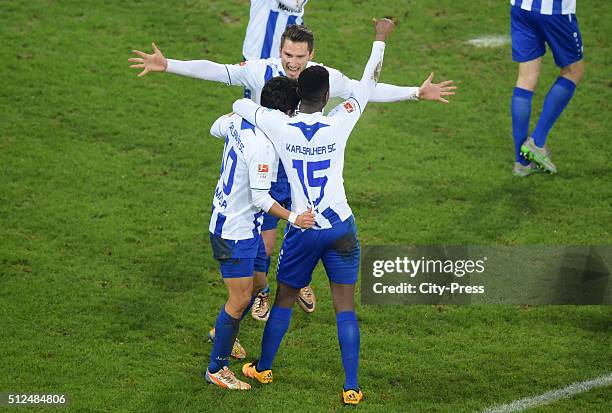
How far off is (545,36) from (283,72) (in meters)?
3.94

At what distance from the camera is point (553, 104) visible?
11.2 metres

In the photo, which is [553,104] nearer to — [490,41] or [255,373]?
[490,41]

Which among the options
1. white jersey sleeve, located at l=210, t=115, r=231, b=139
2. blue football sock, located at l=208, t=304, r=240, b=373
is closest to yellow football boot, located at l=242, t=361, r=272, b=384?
blue football sock, located at l=208, t=304, r=240, b=373

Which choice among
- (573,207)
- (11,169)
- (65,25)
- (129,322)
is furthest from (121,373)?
(65,25)

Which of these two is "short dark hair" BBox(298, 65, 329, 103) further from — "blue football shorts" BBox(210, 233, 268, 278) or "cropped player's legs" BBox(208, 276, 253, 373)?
"cropped player's legs" BBox(208, 276, 253, 373)

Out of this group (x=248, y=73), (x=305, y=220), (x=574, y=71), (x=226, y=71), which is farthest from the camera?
(x=574, y=71)

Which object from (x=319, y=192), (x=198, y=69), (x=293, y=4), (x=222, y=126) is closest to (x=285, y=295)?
(x=319, y=192)

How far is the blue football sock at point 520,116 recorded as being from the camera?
11.2 m

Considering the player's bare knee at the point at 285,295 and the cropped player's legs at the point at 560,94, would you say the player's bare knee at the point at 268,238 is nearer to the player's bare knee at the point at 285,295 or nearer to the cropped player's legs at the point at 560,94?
the player's bare knee at the point at 285,295

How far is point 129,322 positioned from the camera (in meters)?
8.55

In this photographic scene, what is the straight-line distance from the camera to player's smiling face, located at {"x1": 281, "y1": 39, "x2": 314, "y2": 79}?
779cm

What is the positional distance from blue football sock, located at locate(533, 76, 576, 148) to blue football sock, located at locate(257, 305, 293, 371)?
189 inches

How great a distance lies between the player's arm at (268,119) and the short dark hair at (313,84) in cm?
21

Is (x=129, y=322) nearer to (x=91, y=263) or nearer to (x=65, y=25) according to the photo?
(x=91, y=263)
